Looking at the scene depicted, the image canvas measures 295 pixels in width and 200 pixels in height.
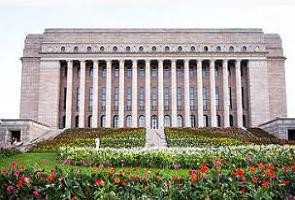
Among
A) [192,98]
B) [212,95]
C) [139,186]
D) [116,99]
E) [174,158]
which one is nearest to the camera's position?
[139,186]

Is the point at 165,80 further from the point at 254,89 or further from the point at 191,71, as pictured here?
the point at 254,89

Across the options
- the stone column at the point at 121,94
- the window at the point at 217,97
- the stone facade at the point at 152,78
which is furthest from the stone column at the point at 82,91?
the window at the point at 217,97

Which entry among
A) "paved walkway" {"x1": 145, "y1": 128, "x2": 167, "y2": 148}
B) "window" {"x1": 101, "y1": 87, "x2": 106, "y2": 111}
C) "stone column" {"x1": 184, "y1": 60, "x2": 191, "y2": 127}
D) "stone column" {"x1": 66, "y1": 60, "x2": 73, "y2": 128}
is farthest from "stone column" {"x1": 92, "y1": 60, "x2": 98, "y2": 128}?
"paved walkway" {"x1": 145, "y1": 128, "x2": 167, "y2": 148}

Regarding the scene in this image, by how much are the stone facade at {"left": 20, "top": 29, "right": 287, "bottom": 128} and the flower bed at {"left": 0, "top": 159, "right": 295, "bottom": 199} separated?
40.2 m

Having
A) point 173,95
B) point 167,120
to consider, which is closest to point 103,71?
point 173,95

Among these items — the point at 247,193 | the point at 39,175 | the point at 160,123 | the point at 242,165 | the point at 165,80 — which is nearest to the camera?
the point at 247,193

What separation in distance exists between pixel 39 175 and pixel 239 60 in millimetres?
44516

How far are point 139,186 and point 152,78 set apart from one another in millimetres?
44289

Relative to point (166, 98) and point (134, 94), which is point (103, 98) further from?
point (166, 98)

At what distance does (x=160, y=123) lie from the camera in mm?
47344

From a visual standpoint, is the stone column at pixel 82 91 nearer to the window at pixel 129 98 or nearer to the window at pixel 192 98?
the window at pixel 129 98

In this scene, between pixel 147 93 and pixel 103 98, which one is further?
pixel 103 98

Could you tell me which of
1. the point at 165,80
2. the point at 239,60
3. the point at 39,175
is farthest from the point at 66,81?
the point at 39,175

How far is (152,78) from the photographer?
50.8 metres
